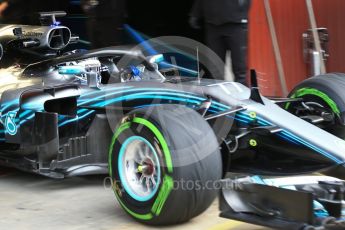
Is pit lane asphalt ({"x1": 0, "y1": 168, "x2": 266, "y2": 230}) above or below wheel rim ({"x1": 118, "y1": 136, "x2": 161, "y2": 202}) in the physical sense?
below

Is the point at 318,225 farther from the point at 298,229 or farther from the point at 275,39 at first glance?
the point at 275,39

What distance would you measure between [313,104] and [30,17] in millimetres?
5505

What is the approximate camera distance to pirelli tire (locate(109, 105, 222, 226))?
384 cm

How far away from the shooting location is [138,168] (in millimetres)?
4199

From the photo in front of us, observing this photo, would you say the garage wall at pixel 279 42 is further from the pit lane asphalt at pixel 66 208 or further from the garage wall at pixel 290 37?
the pit lane asphalt at pixel 66 208

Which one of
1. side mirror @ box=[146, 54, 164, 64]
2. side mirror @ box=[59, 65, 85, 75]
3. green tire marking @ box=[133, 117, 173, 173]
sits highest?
side mirror @ box=[146, 54, 164, 64]

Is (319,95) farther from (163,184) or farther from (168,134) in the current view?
(163,184)

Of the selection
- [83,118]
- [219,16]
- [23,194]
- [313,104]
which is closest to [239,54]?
[219,16]

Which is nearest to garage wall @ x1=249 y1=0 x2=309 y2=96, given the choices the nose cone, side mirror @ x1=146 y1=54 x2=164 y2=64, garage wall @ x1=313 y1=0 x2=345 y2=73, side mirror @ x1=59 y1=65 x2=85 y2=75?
garage wall @ x1=313 y1=0 x2=345 y2=73

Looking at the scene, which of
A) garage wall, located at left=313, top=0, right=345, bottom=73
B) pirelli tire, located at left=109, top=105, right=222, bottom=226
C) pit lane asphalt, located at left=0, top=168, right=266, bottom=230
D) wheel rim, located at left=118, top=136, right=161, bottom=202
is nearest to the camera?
pirelli tire, located at left=109, top=105, right=222, bottom=226

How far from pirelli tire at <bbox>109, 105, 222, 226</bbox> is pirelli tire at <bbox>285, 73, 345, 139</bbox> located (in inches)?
61.1

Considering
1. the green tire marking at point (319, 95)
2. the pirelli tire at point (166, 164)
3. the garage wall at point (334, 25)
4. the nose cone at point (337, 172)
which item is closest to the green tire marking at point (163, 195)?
the pirelli tire at point (166, 164)

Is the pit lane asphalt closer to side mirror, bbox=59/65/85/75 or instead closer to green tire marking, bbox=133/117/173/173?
green tire marking, bbox=133/117/173/173

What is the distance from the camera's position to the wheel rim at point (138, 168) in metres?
4.12
